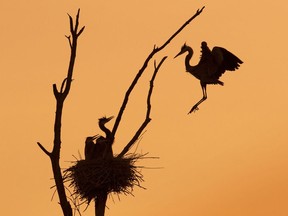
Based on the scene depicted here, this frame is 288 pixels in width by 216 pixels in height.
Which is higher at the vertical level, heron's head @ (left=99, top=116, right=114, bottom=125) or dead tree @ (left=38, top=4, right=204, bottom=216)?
heron's head @ (left=99, top=116, right=114, bottom=125)

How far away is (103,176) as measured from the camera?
11.2 m

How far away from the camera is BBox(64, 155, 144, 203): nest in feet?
36.4

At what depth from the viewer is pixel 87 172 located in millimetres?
11523

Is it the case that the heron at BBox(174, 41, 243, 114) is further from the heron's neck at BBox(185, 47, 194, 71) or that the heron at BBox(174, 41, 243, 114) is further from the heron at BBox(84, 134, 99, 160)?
the heron at BBox(84, 134, 99, 160)

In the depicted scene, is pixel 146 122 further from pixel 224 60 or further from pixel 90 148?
pixel 90 148

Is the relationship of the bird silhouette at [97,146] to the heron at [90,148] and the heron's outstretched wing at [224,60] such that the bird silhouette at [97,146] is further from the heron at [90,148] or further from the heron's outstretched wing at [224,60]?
the heron's outstretched wing at [224,60]

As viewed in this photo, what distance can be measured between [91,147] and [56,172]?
381 centimetres

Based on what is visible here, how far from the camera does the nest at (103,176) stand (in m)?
11.1

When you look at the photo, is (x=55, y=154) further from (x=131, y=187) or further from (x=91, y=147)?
(x=91, y=147)

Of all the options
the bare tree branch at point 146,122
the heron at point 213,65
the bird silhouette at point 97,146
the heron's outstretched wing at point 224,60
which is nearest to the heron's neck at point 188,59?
the heron at point 213,65

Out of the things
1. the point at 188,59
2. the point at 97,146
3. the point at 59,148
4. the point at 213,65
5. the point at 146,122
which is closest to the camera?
the point at 59,148

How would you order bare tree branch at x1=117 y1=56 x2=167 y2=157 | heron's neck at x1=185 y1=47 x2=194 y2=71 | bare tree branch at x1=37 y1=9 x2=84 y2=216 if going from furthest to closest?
heron's neck at x1=185 y1=47 x2=194 y2=71 → bare tree branch at x1=117 y1=56 x2=167 y2=157 → bare tree branch at x1=37 y1=9 x2=84 y2=216

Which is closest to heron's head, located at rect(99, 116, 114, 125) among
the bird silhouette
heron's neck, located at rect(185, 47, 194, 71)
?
the bird silhouette

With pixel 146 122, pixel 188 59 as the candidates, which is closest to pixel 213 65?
pixel 188 59
